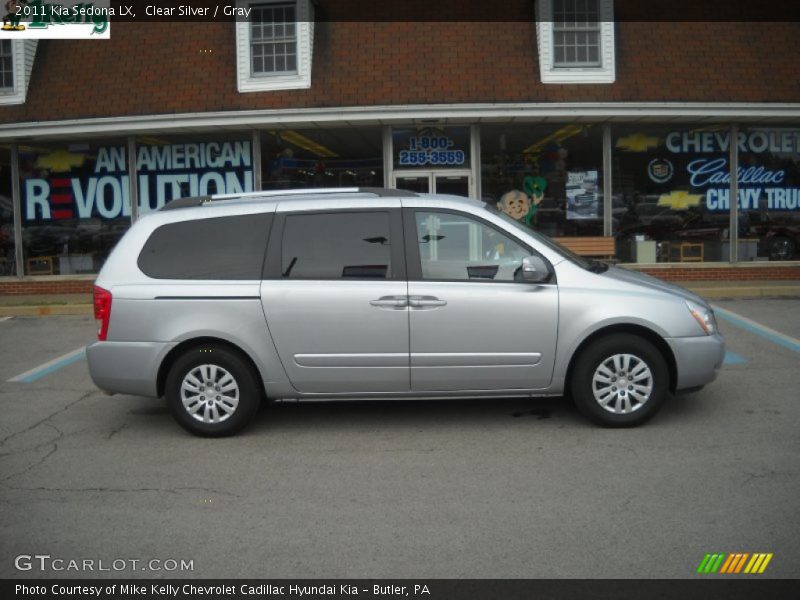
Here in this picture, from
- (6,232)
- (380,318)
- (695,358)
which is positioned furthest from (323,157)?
(695,358)

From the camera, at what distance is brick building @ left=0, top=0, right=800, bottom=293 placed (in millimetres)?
14578

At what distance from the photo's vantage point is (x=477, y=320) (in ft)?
20.6

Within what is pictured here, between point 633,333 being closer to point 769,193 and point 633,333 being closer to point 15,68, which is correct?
point 769,193

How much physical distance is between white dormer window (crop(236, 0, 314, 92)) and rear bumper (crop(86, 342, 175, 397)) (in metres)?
9.29

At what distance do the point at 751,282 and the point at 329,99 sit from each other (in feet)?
26.7

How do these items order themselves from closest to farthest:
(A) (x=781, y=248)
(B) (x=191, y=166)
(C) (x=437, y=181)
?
1. (A) (x=781, y=248)
2. (C) (x=437, y=181)
3. (B) (x=191, y=166)

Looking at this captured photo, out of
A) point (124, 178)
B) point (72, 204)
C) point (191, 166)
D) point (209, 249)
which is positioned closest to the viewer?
point (209, 249)

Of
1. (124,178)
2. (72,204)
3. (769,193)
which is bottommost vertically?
(769,193)

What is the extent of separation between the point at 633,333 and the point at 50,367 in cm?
658

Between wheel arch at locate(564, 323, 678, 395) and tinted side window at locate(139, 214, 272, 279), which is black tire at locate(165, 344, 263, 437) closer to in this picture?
tinted side window at locate(139, 214, 272, 279)

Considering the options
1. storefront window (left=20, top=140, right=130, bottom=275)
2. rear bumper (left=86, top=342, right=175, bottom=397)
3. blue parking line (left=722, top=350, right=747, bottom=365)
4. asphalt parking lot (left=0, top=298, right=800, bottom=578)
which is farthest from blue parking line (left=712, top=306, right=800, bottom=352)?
Result: storefront window (left=20, top=140, right=130, bottom=275)

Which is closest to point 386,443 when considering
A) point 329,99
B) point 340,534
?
point 340,534

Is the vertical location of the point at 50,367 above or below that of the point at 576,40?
below

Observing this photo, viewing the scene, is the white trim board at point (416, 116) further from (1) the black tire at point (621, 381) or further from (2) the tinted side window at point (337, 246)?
(1) the black tire at point (621, 381)
